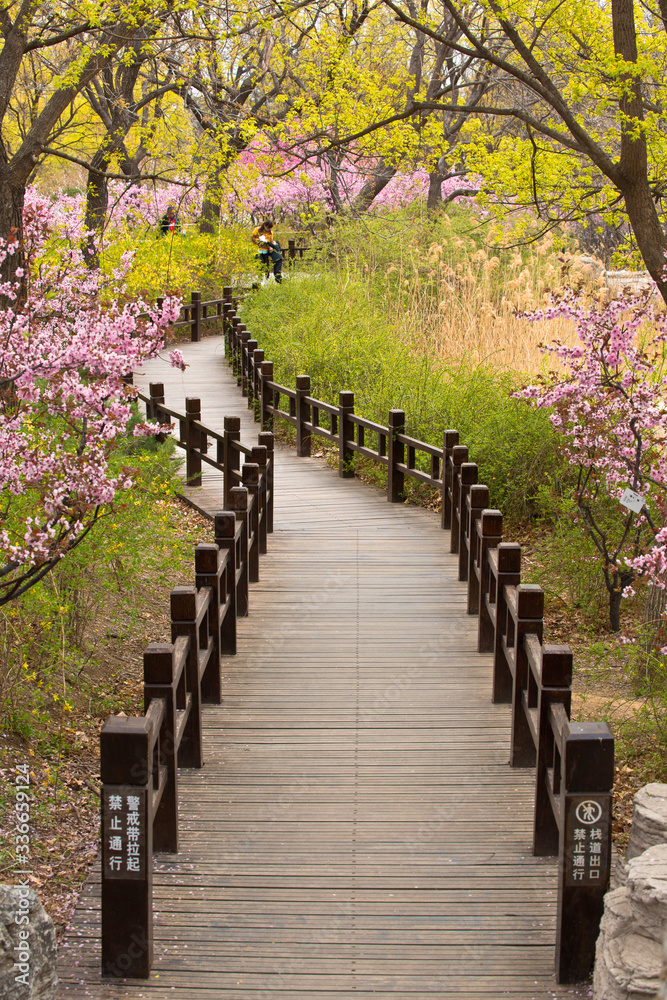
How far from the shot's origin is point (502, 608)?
5574 millimetres

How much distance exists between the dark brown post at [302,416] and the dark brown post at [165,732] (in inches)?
332

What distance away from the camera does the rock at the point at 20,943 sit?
3.08m

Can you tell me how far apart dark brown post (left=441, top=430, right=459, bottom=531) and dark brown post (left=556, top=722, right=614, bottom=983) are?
522 cm

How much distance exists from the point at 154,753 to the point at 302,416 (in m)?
9.12

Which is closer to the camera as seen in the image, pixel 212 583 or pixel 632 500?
pixel 632 500

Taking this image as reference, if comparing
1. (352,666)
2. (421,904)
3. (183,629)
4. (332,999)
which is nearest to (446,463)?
(352,666)

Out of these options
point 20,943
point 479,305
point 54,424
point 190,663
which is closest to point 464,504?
point 54,424

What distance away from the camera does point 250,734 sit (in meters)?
5.48

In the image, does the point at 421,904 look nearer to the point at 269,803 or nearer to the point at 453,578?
the point at 269,803

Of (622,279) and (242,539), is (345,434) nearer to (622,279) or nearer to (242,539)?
(242,539)

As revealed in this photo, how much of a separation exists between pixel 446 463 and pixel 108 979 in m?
6.09

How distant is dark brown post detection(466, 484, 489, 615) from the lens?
693 cm

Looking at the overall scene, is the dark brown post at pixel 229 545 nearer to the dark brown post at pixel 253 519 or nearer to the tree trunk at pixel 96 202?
the dark brown post at pixel 253 519

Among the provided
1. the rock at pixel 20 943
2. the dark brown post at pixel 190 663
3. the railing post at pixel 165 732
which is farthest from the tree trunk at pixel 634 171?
the rock at pixel 20 943
